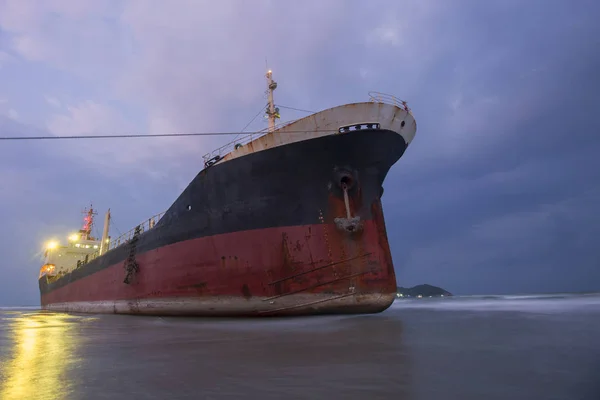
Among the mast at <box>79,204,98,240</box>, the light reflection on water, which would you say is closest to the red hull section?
the light reflection on water

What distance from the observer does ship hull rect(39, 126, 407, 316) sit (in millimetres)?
9773

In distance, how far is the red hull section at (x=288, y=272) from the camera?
31.8ft

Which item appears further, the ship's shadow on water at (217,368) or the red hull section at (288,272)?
the red hull section at (288,272)

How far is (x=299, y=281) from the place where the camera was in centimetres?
970

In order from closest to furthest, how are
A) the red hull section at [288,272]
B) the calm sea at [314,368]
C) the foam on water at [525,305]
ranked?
the calm sea at [314,368]
the red hull section at [288,272]
the foam on water at [525,305]

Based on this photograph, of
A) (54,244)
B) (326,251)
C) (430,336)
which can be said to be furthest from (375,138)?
(54,244)

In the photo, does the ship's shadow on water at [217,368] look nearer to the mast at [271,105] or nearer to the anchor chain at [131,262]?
the anchor chain at [131,262]

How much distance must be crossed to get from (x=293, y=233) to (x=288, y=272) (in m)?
1.17

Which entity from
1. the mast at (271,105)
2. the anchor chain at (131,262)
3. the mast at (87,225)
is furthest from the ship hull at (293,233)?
the mast at (87,225)

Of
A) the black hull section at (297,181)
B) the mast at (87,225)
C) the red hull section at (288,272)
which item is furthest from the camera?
the mast at (87,225)

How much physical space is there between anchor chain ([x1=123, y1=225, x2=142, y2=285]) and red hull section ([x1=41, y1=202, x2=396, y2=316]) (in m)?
3.78

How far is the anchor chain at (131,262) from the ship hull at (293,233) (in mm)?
3795

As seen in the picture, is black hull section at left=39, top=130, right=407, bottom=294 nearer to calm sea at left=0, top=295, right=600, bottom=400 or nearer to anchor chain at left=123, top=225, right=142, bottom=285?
anchor chain at left=123, top=225, right=142, bottom=285

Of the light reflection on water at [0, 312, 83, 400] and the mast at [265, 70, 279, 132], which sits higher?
the mast at [265, 70, 279, 132]
